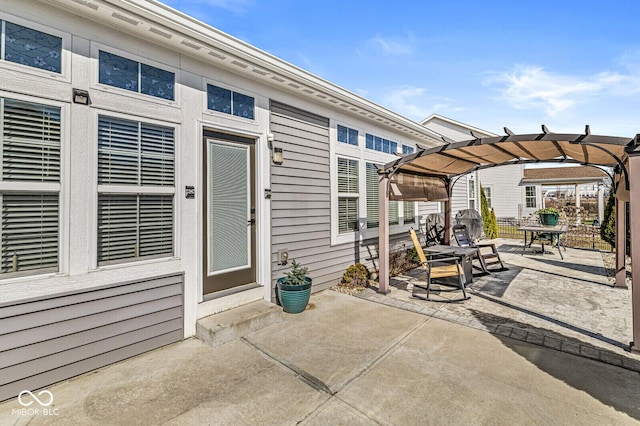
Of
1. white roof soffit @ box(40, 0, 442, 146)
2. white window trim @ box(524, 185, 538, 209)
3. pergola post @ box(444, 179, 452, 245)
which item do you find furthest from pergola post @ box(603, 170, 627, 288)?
white window trim @ box(524, 185, 538, 209)

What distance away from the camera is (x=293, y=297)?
386cm

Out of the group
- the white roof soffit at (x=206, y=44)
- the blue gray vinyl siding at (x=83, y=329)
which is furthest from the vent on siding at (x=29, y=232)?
the white roof soffit at (x=206, y=44)

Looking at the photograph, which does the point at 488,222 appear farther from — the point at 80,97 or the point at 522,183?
the point at 80,97

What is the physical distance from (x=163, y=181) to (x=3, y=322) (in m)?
1.68

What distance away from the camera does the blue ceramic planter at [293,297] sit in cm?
386

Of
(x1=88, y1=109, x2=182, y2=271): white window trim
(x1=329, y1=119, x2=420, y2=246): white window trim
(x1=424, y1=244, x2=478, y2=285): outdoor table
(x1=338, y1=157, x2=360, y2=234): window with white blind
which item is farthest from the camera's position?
(x1=338, y1=157, x2=360, y2=234): window with white blind

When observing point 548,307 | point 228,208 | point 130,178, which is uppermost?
point 130,178

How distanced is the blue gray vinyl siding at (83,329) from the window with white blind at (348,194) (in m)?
3.02

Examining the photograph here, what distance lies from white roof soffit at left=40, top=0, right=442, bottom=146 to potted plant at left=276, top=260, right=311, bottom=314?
2.74 m

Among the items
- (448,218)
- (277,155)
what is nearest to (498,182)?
(448,218)

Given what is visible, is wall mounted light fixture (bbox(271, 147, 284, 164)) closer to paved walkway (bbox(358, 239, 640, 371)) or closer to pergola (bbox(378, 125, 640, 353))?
pergola (bbox(378, 125, 640, 353))

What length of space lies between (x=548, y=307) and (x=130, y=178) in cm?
541

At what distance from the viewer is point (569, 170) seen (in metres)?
16.5

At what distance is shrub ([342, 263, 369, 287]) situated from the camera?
5.22 meters
